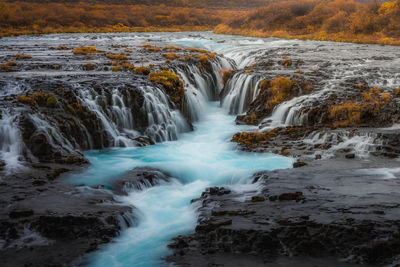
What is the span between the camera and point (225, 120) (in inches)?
830

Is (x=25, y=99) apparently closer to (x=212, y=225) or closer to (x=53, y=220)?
(x=53, y=220)

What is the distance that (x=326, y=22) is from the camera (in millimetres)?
56500

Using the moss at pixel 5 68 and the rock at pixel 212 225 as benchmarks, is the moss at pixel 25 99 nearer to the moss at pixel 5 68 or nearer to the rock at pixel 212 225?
the moss at pixel 5 68

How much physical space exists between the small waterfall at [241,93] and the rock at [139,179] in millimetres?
10541

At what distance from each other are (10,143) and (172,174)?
5.82m

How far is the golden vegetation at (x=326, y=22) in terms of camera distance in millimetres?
47094

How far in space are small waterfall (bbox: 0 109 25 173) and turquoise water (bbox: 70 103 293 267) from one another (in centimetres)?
211

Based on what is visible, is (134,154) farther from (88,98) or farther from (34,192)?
(34,192)

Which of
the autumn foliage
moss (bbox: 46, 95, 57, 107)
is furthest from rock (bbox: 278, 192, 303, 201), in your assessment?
the autumn foliage

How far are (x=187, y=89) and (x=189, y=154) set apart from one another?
27.2 ft

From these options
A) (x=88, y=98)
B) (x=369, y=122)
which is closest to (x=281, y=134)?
(x=369, y=122)

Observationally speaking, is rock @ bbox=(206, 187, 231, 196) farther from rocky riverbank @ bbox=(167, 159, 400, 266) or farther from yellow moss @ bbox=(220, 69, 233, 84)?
yellow moss @ bbox=(220, 69, 233, 84)

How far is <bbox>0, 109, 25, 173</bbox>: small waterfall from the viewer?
1178 cm

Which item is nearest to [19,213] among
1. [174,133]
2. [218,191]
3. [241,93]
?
[218,191]
